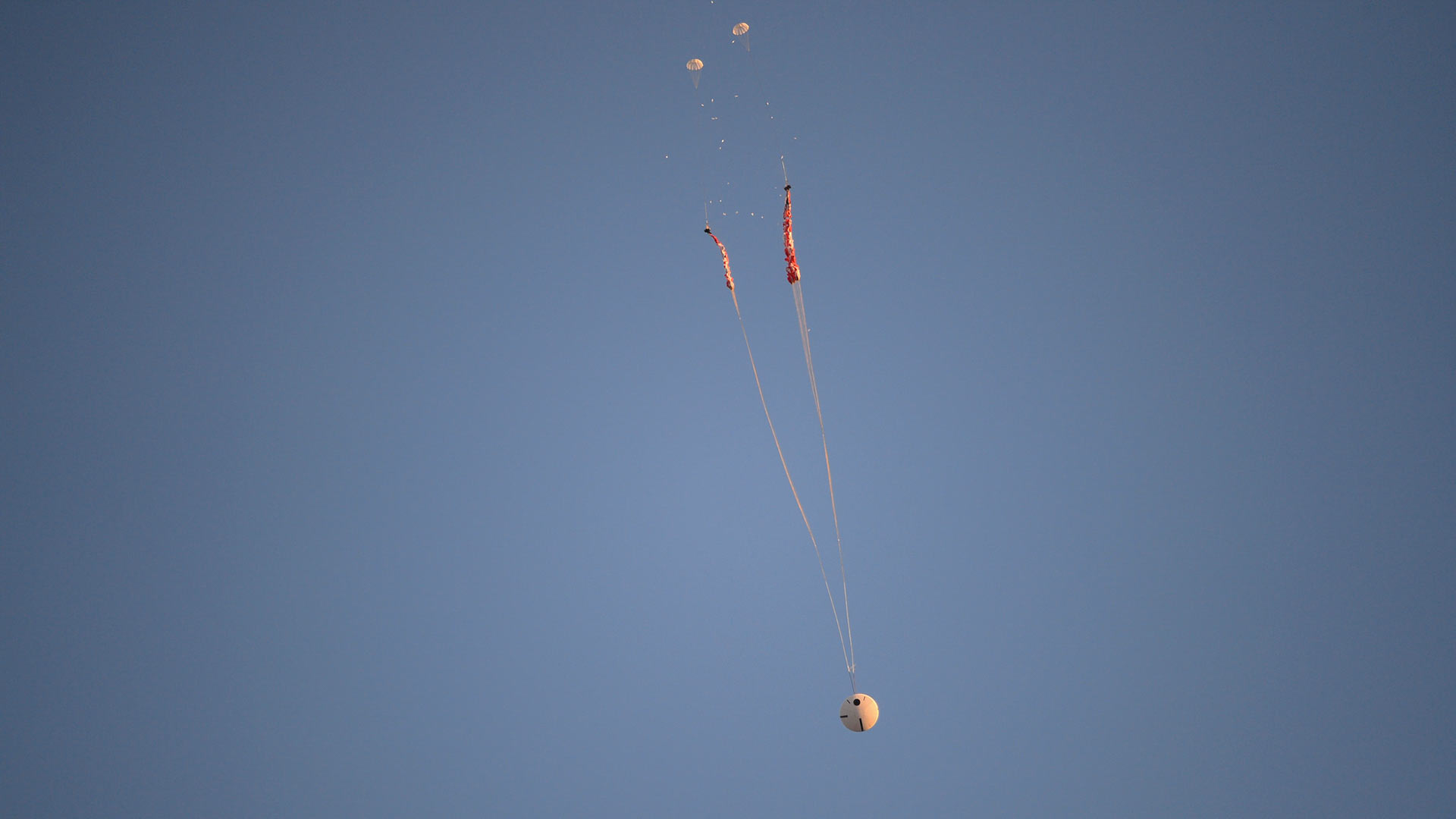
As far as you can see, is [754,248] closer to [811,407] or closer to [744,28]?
[811,407]

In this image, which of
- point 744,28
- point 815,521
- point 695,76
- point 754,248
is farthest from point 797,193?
point 744,28

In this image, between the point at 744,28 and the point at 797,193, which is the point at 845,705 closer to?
the point at 744,28

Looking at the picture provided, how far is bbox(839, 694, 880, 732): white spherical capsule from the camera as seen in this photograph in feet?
27.2

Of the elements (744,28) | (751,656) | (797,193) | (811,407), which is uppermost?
(797,193)

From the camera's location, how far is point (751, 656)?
74.6 ft

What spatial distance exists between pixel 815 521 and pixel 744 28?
68.8ft

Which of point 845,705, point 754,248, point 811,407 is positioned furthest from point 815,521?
point 845,705

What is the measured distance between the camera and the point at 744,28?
784cm

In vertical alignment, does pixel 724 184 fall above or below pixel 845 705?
above

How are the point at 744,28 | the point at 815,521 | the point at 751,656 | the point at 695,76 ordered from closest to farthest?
the point at 744,28
the point at 695,76
the point at 751,656
the point at 815,521

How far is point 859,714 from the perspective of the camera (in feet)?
27.3

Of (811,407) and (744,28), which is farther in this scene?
(811,407)

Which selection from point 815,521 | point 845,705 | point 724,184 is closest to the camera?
point 845,705

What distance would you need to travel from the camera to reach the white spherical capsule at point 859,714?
327 inches
